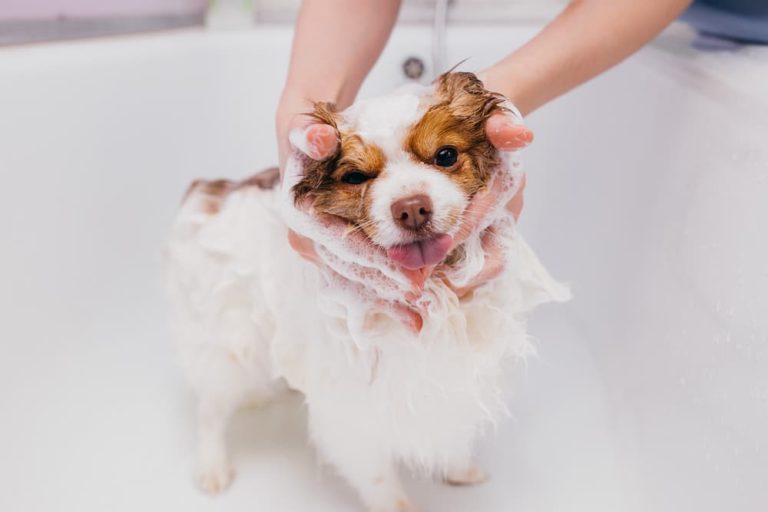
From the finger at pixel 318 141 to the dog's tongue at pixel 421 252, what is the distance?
10 centimetres

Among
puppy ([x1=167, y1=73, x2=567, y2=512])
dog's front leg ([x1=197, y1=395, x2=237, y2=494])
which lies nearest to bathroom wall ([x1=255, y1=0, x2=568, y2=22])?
puppy ([x1=167, y1=73, x2=567, y2=512])

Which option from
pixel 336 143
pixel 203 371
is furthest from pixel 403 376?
pixel 203 371

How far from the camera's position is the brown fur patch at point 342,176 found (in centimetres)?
55

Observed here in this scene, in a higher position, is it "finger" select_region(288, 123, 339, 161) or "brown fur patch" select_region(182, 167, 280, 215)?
"finger" select_region(288, 123, 339, 161)

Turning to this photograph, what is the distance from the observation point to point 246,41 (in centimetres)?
Answer: 154

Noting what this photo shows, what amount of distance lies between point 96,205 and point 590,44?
0.91 meters

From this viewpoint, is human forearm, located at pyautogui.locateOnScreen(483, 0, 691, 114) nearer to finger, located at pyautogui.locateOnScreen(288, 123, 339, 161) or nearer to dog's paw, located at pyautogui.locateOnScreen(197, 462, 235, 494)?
finger, located at pyautogui.locateOnScreen(288, 123, 339, 161)

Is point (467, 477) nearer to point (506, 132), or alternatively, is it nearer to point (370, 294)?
point (370, 294)

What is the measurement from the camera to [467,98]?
22.7 inches

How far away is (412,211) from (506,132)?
0.35 ft

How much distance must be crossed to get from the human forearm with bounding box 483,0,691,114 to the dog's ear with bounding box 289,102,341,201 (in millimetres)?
256

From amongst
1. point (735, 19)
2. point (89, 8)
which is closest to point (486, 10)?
point (735, 19)

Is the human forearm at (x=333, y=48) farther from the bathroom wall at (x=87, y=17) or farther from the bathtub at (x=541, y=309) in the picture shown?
the bathroom wall at (x=87, y=17)

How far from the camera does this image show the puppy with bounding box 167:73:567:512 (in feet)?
1.82
